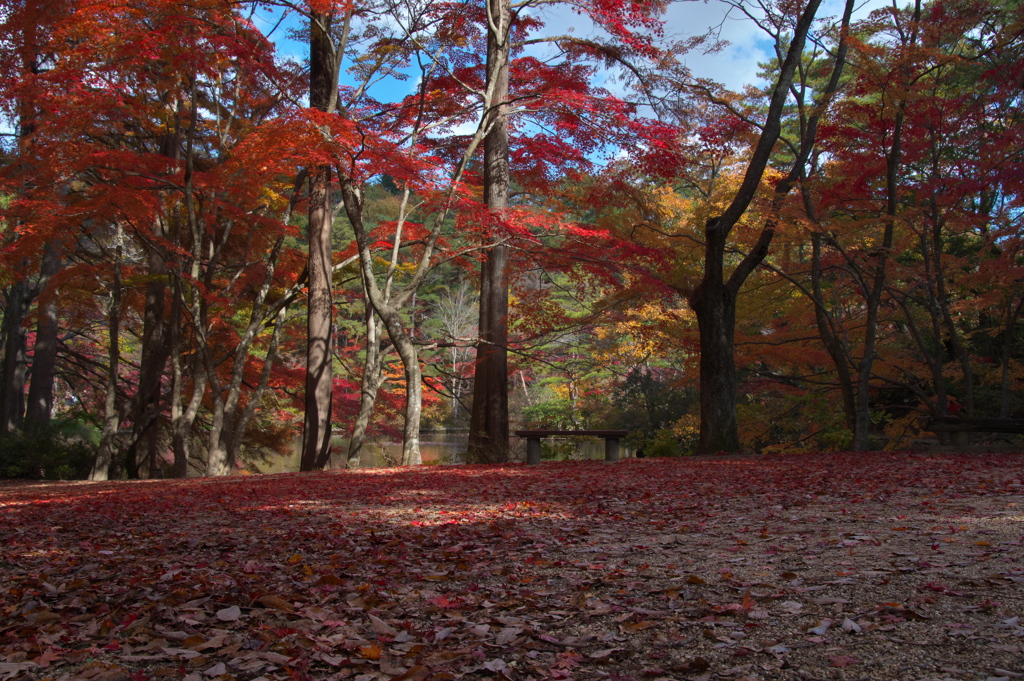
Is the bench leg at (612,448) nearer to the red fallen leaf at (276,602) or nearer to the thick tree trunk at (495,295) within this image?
the thick tree trunk at (495,295)

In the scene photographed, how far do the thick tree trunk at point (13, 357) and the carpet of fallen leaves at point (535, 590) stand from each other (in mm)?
10260

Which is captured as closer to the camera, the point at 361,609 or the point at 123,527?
the point at 361,609

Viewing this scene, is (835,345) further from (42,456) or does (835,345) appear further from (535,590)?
(42,456)

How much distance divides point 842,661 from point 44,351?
622 inches

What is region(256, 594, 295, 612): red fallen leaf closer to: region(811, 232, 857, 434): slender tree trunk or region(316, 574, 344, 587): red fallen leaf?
region(316, 574, 344, 587): red fallen leaf

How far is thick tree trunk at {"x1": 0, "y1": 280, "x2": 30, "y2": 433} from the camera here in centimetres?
1397

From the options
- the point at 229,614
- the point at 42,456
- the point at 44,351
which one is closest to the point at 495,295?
the point at 229,614

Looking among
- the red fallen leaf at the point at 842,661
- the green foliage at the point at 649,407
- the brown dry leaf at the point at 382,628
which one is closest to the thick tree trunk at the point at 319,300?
the green foliage at the point at 649,407

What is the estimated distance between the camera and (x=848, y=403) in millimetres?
11148

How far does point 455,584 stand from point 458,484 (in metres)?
4.03

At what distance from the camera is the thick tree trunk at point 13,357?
14.0m

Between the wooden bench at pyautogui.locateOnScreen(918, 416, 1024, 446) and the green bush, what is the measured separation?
15.2 m

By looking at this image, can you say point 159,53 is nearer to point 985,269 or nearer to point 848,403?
point 848,403

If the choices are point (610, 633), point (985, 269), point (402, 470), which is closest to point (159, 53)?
point (402, 470)
